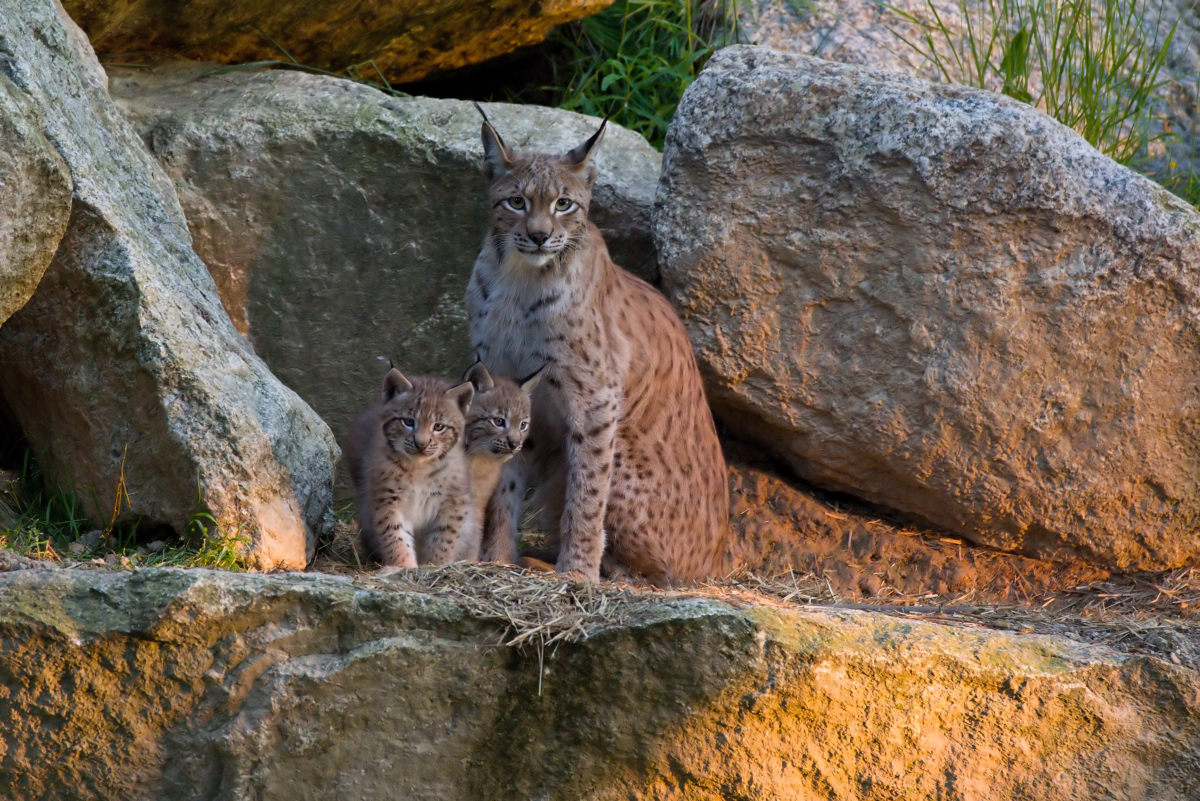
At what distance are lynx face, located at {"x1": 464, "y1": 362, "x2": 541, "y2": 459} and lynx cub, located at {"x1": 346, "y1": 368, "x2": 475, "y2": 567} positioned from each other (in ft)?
0.31

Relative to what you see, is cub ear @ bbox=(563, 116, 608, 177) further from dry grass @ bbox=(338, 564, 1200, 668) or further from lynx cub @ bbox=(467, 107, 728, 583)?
dry grass @ bbox=(338, 564, 1200, 668)

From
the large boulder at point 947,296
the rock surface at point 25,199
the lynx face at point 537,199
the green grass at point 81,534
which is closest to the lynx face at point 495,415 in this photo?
the lynx face at point 537,199

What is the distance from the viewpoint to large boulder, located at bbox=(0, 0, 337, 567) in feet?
15.2

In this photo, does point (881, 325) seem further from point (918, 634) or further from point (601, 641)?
point (601, 641)

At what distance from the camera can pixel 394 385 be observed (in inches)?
211

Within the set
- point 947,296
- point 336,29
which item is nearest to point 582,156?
point 947,296

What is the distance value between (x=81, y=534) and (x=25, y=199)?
1.28 metres

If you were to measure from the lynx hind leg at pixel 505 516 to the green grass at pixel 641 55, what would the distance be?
8.81 feet

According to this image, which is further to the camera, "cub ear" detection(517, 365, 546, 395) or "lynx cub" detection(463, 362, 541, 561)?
"cub ear" detection(517, 365, 546, 395)

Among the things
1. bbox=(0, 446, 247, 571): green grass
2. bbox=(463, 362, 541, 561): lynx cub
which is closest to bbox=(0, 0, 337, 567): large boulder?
bbox=(0, 446, 247, 571): green grass

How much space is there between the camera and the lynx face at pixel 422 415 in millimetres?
5133

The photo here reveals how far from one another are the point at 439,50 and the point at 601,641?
4.30 m

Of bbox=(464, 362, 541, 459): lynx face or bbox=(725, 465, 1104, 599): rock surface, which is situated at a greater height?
bbox=(464, 362, 541, 459): lynx face

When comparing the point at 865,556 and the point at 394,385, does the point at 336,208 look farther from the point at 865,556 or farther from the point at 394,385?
the point at 865,556
